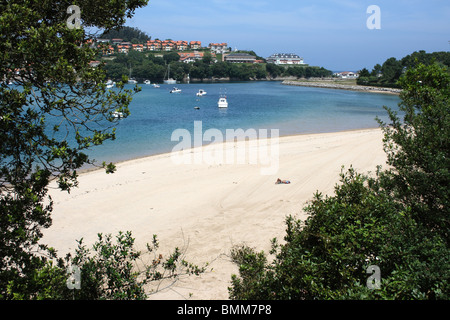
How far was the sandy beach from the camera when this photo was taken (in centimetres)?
923

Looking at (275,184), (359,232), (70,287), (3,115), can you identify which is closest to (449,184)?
(359,232)

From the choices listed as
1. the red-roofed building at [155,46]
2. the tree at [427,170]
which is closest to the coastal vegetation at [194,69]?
the red-roofed building at [155,46]

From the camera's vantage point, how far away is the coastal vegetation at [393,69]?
9662 centimetres

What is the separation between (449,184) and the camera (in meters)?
5.17

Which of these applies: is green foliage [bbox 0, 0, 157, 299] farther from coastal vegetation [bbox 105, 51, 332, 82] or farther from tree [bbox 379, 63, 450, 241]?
coastal vegetation [bbox 105, 51, 332, 82]

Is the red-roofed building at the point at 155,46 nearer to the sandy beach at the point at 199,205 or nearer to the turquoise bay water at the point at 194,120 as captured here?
the turquoise bay water at the point at 194,120

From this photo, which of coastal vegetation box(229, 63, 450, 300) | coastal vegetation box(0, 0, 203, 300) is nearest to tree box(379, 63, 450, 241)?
coastal vegetation box(229, 63, 450, 300)

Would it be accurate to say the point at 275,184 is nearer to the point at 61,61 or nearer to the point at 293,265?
the point at 293,265

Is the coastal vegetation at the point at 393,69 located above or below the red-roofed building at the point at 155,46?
below

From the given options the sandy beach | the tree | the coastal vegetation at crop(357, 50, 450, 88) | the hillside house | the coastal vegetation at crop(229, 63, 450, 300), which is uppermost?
the hillside house

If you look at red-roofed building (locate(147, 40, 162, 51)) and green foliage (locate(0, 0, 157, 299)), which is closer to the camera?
green foliage (locate(0, 0, 157, 299))

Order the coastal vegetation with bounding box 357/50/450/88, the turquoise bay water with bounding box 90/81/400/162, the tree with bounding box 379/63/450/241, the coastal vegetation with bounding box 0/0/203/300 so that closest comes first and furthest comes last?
the coastal vegetation with bounding box 0/0/203/300
the tree with bounding box 379/63/450/241
the turquoise bay water with bounding box 90/81/400/162
the coastal vegetation with bounding box 357/50/450/88

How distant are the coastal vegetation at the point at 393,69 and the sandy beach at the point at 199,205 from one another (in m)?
86.2

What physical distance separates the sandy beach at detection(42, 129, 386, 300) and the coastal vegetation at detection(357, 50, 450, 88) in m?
86.2
